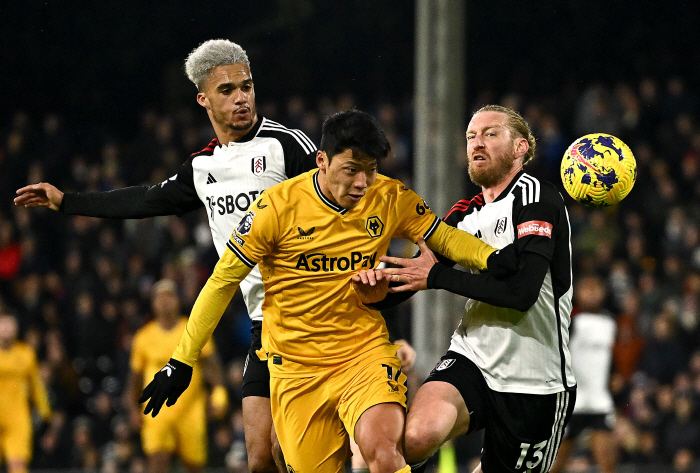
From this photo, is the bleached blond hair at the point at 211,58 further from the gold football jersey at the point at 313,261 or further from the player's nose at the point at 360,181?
the player's nose at the point at 360,181

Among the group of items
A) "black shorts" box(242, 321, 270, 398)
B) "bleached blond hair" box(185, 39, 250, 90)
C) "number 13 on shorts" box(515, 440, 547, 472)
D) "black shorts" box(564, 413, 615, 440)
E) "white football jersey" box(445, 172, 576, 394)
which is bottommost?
"black shorts" box(564, 413, 615, 440)

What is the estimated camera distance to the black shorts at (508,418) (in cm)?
413

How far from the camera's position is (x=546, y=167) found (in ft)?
37.2

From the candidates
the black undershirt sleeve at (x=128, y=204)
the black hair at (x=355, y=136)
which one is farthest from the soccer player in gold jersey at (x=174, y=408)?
the black hair at (x=355, y=136)

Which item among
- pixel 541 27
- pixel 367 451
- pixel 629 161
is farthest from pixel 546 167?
pixel 367 451

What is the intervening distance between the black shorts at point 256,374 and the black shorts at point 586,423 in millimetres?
4208

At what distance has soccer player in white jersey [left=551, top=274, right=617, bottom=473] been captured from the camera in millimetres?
8070

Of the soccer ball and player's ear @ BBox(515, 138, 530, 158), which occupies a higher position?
player's ear @ BBox(515, 138, 530, 158)

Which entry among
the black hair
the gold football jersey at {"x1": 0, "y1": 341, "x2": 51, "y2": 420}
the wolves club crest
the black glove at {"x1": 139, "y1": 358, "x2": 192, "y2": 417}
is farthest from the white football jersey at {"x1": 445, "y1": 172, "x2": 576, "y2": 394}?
the gold football jersey at {"x1": 0, "y1": 341, "x2": 51, "y2": 420}

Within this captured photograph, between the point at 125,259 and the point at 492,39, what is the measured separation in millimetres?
6710

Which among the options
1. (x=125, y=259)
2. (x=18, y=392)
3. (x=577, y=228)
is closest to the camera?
(x=18, y=392)

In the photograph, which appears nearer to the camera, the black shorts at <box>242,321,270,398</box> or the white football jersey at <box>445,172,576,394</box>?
the white football jersey at <box>445,172,576,394</box>

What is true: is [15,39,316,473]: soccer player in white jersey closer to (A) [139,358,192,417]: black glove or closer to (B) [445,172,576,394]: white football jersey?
(A) [139,358,192,417]: black glove

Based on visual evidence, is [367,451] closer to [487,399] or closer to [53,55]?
[487,399]
